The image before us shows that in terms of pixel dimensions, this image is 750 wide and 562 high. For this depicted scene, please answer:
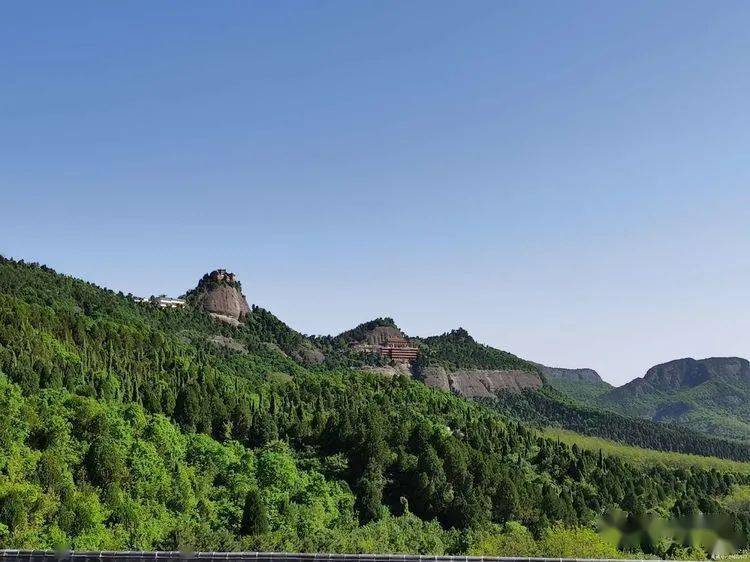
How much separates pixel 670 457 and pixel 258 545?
18461cm

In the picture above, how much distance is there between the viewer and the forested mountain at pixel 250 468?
5422 centimetres

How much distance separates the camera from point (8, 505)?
4788 cm

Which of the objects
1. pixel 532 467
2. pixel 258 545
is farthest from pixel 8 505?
pixel 532 467

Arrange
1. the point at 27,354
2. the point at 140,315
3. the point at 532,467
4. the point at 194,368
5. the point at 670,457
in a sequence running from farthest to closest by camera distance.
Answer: the point at 670,457, the point at 140,315, the point at 194,368, the point at 532,467, the point at 27,354

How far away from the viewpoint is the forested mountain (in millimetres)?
54219

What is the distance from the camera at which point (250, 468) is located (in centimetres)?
7262

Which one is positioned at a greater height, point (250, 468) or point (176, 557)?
point (250, 468)

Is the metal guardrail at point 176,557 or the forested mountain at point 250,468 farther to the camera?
the forested mountain at point 250,468

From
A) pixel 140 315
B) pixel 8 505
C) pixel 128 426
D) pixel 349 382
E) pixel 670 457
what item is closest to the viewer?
pixel 8 505

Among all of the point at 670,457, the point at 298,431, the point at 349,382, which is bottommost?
the point at 670,457

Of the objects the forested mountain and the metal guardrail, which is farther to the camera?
the forested mountain

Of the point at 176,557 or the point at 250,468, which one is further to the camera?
the point at 250,468

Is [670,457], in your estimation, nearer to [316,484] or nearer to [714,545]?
[714,545]

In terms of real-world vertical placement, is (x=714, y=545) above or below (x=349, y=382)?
below
